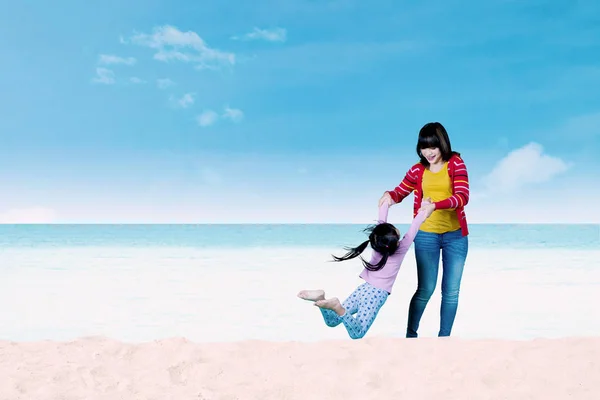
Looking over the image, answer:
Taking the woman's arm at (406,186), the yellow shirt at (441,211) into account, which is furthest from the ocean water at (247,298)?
the yellow shirt at (441,211)

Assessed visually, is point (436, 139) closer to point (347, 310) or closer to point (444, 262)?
point (444, 262)

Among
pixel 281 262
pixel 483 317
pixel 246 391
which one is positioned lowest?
pixel 246 391

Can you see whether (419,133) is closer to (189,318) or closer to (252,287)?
(189,318)

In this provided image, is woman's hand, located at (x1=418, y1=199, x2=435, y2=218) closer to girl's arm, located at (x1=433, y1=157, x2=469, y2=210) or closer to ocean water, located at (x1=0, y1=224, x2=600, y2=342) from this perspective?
girl's arm, located at (x1=433, y1=157, x2=469, y2=210)

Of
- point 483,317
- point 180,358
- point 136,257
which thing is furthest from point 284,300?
point 136,257

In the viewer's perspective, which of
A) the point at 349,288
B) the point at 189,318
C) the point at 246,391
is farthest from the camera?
the point at 349,288

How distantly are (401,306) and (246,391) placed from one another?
378 cm

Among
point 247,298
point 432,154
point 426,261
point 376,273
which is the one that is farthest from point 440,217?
point 247,298

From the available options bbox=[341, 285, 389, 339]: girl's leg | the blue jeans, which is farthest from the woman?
bbox=[341, 285, 389, 339]: girl's leg

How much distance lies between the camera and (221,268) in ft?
34.2

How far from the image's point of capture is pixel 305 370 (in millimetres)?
3273

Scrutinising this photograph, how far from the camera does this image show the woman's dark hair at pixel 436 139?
12.2 ft

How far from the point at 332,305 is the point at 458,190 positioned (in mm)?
1017

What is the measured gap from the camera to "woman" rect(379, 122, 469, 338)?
3.71 m
